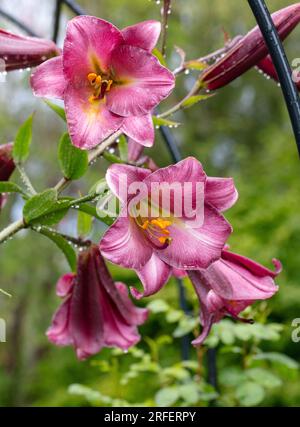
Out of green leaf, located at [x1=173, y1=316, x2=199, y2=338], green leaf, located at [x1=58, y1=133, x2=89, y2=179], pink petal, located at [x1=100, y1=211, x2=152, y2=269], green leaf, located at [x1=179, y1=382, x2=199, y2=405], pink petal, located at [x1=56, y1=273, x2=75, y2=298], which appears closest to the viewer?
pink petal, located at [x1=100, y1=211, x2=152, y2=269]

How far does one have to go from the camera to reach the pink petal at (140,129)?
1.64ft

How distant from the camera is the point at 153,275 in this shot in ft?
1.65

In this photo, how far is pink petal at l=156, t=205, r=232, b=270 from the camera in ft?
1.60

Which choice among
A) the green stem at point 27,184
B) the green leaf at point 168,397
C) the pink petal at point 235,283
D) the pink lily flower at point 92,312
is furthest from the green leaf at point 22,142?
the green leaf at point 168,397

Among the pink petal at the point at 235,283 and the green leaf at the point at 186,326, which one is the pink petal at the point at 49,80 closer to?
the pink petal at the point at 235,283

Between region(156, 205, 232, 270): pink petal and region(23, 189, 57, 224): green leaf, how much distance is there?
0.11 m

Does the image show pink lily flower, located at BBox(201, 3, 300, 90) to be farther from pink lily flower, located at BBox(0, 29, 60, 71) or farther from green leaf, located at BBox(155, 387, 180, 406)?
green leaf, located at BBox(155, 387, 180, 406)

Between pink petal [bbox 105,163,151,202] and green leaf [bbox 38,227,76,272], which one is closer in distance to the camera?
pink petal [bbox 105,163,151,202]

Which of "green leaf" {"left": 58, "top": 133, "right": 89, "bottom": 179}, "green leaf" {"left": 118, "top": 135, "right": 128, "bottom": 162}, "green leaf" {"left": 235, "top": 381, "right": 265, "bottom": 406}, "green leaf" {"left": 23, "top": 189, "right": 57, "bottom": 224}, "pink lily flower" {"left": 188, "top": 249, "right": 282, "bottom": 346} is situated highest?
"green leaf" {"left": 118, "top": 135, "right": 128, "bottom": 162}

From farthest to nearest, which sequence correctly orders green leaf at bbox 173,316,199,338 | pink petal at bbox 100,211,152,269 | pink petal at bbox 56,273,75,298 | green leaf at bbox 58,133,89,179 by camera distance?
green leaf at bbox 173,316,199,338 → pink petal at bbox 56,273,75,298 → green leaf at bbox 58,133,89,179 → pink petal at bbox 100,211,152,269

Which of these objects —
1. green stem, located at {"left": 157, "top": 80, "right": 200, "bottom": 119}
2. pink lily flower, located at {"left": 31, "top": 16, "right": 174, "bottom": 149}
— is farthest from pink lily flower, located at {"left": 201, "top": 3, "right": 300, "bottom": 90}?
pink lily flower, located at {"left": 31, "top": 16, "right": 174, "bottom": 149}

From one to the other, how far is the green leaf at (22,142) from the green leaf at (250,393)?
450 mm

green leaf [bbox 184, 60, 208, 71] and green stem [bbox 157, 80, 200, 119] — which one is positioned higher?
green leaf [bbox 184, 60, 208, 71]

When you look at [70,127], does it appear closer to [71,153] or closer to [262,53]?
[71,153]
